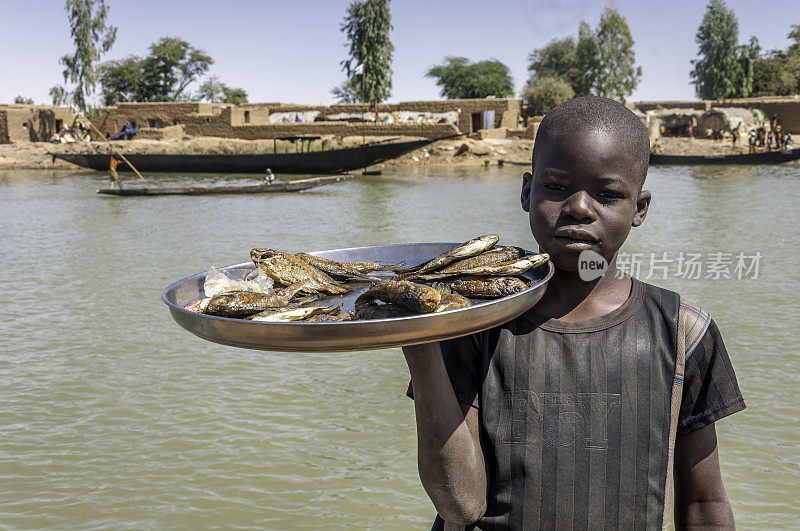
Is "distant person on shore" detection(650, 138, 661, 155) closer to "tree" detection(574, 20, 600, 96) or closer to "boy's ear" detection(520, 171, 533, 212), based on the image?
"tree" detection(574, 20, 600, 96)

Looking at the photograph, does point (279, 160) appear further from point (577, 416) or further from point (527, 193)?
point (577, 416)

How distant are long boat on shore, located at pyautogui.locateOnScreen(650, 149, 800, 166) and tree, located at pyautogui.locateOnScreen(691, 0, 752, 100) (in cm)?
2180

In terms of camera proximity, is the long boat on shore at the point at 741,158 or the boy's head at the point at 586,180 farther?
the long boat on shore at the point at 741,158

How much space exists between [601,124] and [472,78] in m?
51.6

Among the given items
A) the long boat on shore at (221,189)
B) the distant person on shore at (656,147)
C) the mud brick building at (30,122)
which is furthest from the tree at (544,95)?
the mud brick building at (30,122)

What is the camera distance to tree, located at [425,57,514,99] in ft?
161

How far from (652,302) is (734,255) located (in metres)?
10.6

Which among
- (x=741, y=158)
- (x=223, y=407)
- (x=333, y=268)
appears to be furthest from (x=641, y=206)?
(x=741, y=158)

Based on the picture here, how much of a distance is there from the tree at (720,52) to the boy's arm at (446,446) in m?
51.9

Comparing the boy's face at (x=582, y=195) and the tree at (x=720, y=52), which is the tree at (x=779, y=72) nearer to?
the tree at (x=720, y=52)

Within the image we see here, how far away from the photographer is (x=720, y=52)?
160 ft

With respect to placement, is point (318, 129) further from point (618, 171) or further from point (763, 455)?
point (618, 171)

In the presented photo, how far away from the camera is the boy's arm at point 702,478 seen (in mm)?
1388

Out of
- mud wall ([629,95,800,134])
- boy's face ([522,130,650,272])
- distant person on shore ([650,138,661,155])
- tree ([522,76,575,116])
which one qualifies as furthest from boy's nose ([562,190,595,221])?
tree ([522,76,575,116])
